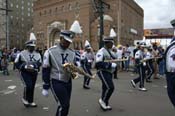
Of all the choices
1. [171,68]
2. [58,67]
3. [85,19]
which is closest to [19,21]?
[85,19]

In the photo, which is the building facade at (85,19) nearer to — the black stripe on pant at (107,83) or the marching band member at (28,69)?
the marching band member at (28,69)

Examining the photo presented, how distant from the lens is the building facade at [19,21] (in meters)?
101

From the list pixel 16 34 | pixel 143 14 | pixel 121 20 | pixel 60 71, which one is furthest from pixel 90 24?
pixel 60 71

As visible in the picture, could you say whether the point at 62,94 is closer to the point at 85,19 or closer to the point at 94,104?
the point at 94,104

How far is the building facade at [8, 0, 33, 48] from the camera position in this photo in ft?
332

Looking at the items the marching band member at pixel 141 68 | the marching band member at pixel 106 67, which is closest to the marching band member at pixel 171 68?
the marching band member at pixel 106 67

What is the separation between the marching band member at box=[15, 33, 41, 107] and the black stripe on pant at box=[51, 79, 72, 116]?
293 cm

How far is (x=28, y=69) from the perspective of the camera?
8.67 metres

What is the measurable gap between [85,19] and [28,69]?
59018 millimetres

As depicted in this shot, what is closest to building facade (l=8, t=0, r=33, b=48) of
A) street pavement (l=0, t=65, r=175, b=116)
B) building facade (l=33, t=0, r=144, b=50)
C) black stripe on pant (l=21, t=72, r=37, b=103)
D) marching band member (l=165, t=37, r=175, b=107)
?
building facade (l=33, t=0, r=144, b=50)

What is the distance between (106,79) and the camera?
8.27m

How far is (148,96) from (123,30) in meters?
53.8

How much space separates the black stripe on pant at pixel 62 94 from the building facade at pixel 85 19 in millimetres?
49820

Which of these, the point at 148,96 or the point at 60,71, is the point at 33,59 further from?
the point at 148,96
